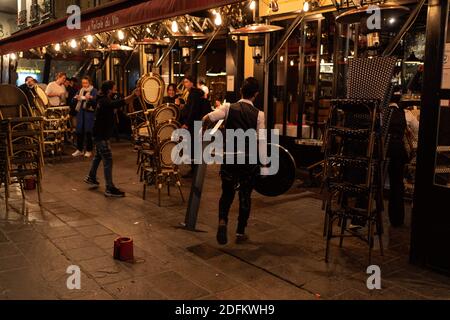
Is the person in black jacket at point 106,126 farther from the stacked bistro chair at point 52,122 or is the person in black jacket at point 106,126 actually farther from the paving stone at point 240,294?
the paving stone at point 240,294

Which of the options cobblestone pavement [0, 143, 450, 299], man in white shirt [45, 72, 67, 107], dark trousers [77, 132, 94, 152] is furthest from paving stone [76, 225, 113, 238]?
man in white shirt [45, 72, 67, 107]

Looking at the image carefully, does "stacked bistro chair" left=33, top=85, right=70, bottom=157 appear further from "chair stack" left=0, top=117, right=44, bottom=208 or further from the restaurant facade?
"chair stack" left=0, top=117, right=44, bottom=208

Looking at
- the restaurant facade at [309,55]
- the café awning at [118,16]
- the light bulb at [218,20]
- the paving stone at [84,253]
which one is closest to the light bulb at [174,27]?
the restaurant facade at [309,55]

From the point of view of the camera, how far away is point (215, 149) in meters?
6.27

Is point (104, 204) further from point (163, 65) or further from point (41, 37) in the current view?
point (163, 65)

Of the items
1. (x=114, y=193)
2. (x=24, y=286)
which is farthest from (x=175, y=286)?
(x=114, y=193)

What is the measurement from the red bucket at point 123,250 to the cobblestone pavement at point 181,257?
10cm

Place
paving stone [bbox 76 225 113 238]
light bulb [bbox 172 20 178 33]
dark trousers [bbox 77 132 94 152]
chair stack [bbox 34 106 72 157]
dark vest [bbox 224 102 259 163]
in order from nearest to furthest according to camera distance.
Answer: dark vest [bbox 224 102 259 163]
paving stone [bbox 76 225 113 238]
light bulb [bbox 172 20 178 33]
chair stack [bbox 34 106 72 157]
dark trousers [bbox 77 132 94 152]

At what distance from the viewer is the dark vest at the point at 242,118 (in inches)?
220

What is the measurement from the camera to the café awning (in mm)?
6523

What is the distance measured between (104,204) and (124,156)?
17.7 ft

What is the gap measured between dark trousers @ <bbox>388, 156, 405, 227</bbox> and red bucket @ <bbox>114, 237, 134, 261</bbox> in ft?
12.7
